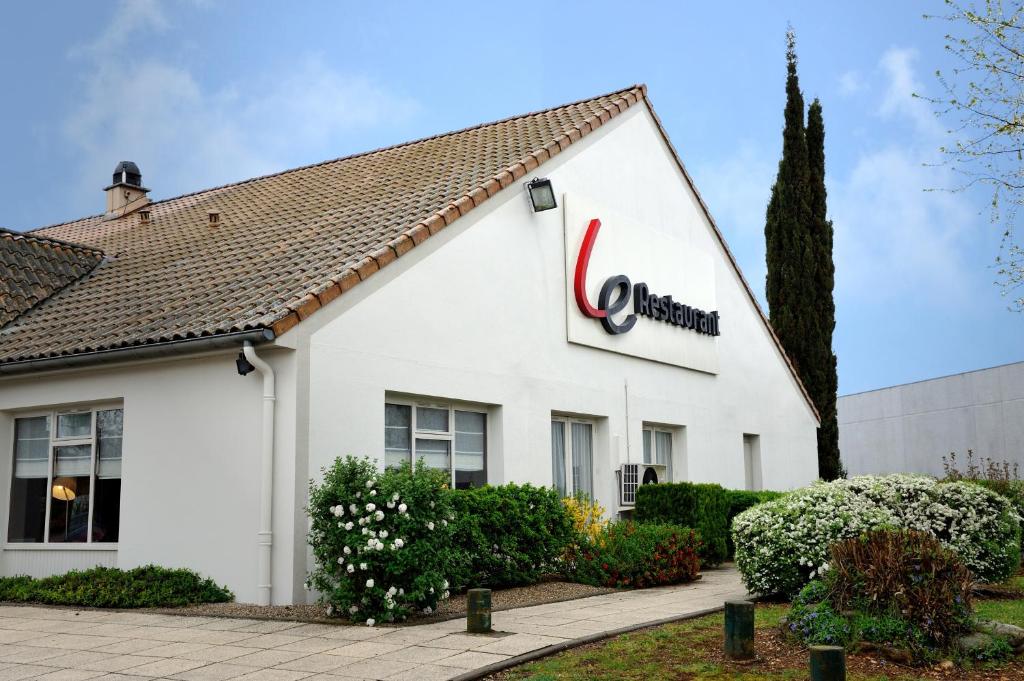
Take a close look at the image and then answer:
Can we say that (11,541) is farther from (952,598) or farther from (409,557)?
(952,598)

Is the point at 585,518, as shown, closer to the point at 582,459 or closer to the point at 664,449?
the point at 582,459

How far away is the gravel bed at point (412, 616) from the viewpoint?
10.3 m

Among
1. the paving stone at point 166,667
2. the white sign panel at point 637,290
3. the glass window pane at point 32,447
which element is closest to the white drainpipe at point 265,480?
the paving stone at point 166,667

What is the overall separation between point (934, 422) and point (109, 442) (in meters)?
29.8

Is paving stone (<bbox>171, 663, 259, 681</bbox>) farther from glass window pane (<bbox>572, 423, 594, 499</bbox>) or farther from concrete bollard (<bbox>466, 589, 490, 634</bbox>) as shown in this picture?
glass window pane (<bbox>572, 423, 594, 499</bbox>)

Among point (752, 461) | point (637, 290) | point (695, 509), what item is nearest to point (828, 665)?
point (695, 509)

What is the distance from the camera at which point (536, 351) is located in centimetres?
1563

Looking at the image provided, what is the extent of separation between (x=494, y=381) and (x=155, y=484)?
4.91 meters

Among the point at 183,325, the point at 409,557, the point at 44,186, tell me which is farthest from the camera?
the point at 44,186

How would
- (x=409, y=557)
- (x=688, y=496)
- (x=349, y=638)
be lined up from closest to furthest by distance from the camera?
1. (x=349, y=638)
2. (x=409, y=557)
3. (x=688, y=496)

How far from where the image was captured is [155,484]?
12.3 meters

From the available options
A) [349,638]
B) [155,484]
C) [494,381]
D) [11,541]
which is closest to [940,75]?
[494,381]

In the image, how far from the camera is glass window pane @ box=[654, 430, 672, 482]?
19.2m

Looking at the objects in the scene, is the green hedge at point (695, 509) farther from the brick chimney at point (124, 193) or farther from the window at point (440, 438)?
the brick chimney at point (124, 193)
